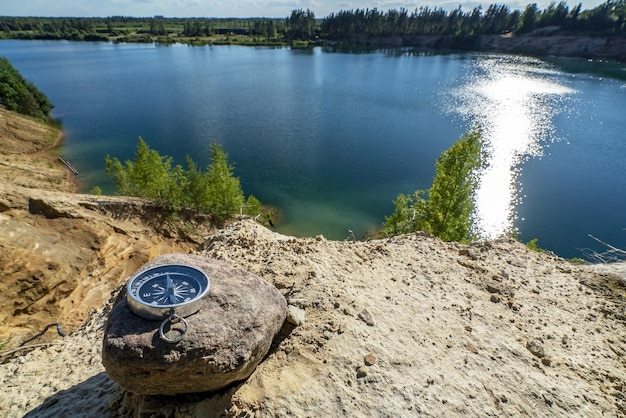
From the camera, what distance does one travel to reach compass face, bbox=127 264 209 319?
540 cm

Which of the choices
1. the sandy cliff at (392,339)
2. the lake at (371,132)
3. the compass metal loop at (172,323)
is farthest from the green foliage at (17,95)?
the compass metal loop at (172,323)

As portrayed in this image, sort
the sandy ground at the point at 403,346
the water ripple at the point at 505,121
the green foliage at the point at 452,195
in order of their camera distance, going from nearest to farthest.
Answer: the sandy ground at the point at 403,346, the green foliage at the point at 452,195, the water ripple at the point at 505,121

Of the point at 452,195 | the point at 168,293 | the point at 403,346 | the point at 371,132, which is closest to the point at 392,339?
the point at 403,346

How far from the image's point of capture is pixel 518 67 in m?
92.8

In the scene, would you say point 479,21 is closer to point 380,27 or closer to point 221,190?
point 380,27

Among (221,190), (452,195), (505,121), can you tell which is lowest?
(505,121)

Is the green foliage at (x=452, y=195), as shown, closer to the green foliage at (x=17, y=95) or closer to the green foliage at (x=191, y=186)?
the green foliage at (x=191, y=186)

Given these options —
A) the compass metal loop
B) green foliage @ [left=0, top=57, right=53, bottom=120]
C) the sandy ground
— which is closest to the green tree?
the sandy ground

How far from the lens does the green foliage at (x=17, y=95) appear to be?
53625 mm

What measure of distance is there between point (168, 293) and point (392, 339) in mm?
4809

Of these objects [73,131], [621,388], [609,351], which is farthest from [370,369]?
[73,131]

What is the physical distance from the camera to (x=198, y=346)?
5.29 metres

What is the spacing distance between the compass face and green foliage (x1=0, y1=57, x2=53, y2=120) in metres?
66.7

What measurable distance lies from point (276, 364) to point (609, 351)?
799 centimetres
